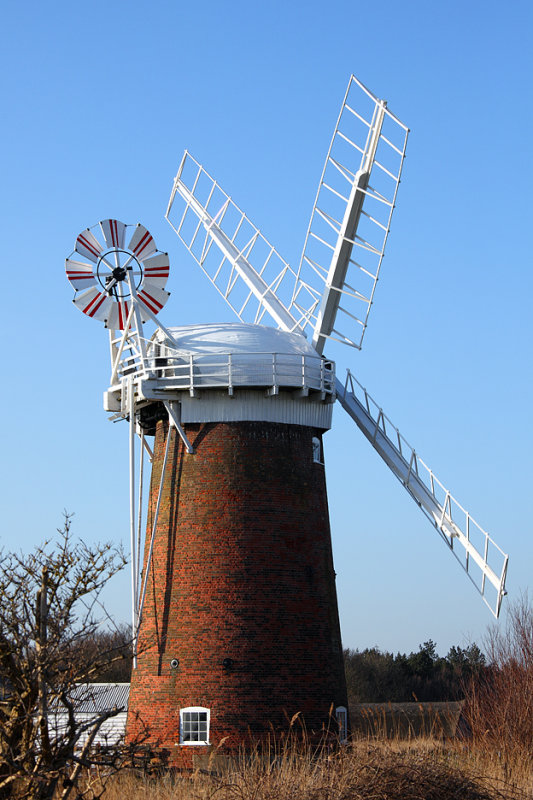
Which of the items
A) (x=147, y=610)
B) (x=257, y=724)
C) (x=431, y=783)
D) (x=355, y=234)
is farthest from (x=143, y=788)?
(x=355, y=234)

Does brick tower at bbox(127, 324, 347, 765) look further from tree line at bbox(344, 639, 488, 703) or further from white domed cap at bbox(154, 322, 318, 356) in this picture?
tree line at bbox(344, 639, 488, 703)

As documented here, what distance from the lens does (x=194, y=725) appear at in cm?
2361

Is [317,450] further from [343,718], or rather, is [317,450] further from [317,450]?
[343,718]

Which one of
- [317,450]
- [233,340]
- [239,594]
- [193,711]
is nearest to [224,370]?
[233,340]

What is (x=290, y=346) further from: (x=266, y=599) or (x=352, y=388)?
(x=266, y=599)

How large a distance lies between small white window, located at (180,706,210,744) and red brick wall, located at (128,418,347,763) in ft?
0.49

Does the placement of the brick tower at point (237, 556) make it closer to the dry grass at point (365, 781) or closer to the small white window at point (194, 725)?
the small white window at point (194, 725)

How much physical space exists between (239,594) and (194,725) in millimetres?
3077

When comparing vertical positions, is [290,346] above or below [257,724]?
above

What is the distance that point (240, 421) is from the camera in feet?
83.4

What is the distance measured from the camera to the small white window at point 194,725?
77.0 ft

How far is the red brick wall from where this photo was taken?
2377cm

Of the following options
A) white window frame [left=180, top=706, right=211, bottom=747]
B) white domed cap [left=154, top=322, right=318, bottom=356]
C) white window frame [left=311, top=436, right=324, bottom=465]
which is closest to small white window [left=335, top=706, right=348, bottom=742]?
white window frame [left=180, top=706, right=211, bottom=747]

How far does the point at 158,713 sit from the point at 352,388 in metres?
9.76
